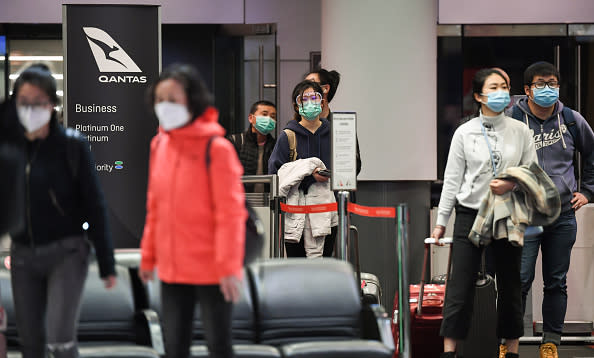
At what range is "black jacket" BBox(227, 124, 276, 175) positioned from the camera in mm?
7605

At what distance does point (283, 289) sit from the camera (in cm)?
536

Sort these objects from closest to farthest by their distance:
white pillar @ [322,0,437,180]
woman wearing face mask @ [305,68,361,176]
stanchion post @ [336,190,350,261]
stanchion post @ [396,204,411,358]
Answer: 1. stanchion post @ [396,204,411,358]
2. stanchion post @ [336,190,350,261]
3. woman wearing face mask @ [305,68,361,176]
4. white pillar @ [322,0,437,180]

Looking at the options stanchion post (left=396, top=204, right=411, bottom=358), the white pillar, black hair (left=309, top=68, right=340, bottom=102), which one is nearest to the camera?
stanchion post (left=396, top=204, right=411, bottom=358)

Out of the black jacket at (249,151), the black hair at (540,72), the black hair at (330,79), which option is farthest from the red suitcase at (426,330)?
the black jacket at (249,151)

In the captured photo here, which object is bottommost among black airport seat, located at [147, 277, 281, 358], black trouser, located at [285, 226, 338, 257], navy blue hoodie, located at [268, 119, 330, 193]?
black airport seat, located at [147, 277, 281, 358]

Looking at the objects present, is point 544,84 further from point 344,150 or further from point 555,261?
point 344,150

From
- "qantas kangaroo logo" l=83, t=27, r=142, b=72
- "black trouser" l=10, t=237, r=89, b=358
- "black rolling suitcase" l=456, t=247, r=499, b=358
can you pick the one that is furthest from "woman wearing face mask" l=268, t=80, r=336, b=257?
"black trouser" l=10, t=237, r=89, b=358

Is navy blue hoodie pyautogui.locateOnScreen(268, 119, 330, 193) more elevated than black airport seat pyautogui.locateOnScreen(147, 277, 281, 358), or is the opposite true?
navy blue hoodie pyautogui.locateOnScreen(268, 119, 330, 193)

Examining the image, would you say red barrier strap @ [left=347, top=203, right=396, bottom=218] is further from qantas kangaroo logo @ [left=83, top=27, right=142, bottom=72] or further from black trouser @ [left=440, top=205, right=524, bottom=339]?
qantas kangaroo logo @ [left=83, top=27, right=142, bottom=72]

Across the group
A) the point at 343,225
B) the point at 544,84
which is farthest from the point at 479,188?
the point at 544,84

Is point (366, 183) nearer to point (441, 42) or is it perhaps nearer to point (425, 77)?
point (425, 77)

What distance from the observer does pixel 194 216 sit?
382cm

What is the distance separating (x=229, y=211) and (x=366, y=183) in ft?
14.4

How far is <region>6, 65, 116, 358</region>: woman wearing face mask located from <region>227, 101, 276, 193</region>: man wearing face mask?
3.33m
